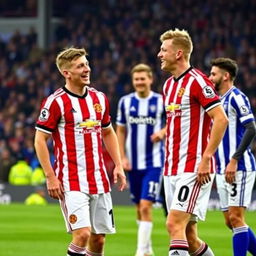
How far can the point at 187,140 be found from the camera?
8633 millimetres

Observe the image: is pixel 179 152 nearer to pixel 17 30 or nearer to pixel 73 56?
pixel 73 56

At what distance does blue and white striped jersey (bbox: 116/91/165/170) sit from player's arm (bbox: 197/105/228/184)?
14.0 ft

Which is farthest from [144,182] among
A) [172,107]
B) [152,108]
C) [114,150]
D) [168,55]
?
[168,55]

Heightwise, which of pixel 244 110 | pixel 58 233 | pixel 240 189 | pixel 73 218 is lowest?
pixel 58 233

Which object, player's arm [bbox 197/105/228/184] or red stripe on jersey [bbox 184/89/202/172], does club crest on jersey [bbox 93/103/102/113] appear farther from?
player's arm [bbox 197/105/228/184]

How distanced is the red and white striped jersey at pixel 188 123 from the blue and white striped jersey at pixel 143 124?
4.01 m

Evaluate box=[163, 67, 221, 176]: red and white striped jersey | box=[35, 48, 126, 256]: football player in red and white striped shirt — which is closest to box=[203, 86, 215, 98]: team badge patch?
box=[163, 67, 221, 176]: red and white striped jersey

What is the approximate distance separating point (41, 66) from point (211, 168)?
24.6 metres

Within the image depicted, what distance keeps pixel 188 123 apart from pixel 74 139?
0.96 metres

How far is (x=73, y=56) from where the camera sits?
28.0ft

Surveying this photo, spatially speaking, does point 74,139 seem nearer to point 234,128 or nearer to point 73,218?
point 73,218

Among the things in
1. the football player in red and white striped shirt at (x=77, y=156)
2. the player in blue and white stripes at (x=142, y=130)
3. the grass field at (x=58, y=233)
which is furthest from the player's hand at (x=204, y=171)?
the player in blue and white stripes at (x=142, y=130)

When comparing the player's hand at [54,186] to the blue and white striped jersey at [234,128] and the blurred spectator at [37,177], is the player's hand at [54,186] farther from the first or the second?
the blurred spectator at [37,177]

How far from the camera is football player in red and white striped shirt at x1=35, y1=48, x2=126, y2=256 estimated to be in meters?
8.31
